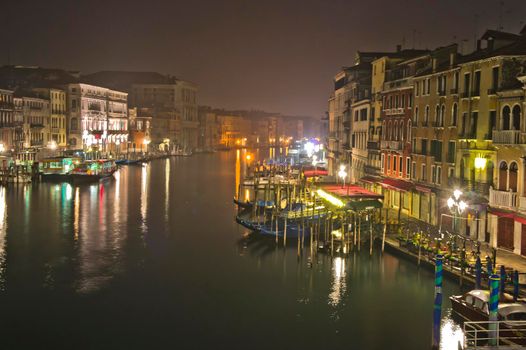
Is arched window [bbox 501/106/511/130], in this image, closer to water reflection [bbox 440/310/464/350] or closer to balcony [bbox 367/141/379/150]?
water reflection [bbox 440/310/464/350]

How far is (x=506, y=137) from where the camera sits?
1736cm

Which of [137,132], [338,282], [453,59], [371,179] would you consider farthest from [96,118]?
[338,282]

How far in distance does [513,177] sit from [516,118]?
156 cm

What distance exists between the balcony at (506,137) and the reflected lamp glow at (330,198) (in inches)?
242

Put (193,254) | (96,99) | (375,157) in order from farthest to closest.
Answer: (96,99), (375,157), (193,254)

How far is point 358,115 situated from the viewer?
35188mm

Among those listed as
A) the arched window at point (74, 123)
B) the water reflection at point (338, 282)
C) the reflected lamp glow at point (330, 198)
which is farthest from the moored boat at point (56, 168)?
the water reflection at point (338, 282)

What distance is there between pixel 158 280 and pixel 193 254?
3.37 m

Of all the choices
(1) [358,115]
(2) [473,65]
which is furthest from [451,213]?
(1) [358,115]

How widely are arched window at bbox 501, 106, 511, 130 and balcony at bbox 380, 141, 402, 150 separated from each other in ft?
27.6

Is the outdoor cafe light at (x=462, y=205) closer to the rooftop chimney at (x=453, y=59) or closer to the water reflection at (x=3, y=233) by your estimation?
the rooftop chimney at (x=453, y=59)

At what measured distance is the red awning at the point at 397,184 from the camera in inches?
969

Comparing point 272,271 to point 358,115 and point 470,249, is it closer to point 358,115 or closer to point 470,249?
point 470,249

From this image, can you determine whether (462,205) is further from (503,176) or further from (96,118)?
(96,118)
